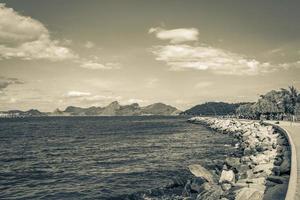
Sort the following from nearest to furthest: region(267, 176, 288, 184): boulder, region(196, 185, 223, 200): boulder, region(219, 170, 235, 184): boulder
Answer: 1. region(267, 176, 288, 184): boulder
2. region(196, 185, 223, 200): boulder
3. region(219, 170, 235, 184): boulder

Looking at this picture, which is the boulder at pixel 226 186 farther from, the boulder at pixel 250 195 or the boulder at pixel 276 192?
the boulder at pixel 250 195

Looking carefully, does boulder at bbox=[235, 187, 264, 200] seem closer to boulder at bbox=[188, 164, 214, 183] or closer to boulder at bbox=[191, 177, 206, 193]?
boulder at bbox=[191, 177, 206, 193]

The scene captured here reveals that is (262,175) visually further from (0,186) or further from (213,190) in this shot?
(0,186)

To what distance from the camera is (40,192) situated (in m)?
20.5

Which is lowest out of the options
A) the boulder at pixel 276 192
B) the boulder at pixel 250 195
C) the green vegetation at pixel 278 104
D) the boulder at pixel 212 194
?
the boulder at pixel 212 194

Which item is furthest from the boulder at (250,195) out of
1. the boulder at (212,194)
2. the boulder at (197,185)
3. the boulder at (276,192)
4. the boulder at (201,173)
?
the boulder at (201,173)

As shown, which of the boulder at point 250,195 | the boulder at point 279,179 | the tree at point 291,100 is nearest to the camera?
the boulder at point 250,195

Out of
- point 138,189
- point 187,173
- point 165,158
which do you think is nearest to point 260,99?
point 165,158

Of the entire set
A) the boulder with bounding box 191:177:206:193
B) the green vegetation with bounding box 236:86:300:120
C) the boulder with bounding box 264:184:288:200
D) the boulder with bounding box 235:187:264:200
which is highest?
the green vegetation with bounding box 236:86:300:120

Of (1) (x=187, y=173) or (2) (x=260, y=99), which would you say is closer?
(1) (x=187, y=173)

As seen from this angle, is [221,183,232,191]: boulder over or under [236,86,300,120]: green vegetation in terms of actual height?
under

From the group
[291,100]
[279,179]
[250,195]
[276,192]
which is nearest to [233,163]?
[279,179]

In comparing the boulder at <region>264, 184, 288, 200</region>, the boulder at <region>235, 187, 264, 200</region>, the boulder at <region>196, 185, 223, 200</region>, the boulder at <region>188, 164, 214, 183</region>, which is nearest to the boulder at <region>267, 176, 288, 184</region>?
the boulder at <region>264, 184, 288, 200</region>

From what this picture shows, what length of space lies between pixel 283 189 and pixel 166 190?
8568mm
